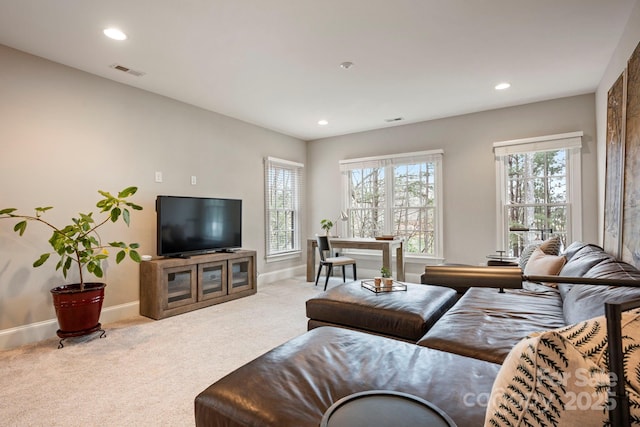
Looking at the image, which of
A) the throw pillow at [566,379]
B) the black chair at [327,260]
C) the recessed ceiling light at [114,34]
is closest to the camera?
the throw pillow at [566,379]

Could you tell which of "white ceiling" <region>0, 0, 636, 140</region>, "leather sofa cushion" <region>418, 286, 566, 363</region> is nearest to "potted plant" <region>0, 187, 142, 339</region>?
"white ceiling" <region>0, 0, 636, 140</region>

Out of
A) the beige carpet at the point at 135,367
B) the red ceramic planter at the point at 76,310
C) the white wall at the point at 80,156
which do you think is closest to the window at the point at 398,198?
the white wall at the point at 80,156

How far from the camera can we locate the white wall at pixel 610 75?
2.36 m

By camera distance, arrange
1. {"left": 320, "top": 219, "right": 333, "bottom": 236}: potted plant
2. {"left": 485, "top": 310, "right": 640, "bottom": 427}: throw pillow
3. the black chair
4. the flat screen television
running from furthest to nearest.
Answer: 1. {"left": 320, "top": 219, "right": 333, "bottom": 236}: potted plant
2. the black chair
3. the flat screen television
4. {"left": 485, "top": 310, "right": 640, "bottom": 427}: throw pillow

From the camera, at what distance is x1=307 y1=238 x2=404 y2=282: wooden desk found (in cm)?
482

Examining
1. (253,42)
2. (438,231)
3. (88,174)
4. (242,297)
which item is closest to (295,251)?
(242,297)

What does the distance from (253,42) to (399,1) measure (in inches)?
49.0

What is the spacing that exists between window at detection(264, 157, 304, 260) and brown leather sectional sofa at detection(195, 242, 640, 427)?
3942 mm

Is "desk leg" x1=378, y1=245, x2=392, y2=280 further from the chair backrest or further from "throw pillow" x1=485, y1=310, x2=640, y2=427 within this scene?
"throw pillow" x1=485, y1=310, x2=640, y2=427

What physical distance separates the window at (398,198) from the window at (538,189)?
0.90 metres

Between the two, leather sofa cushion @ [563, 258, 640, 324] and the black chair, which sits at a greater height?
leather sofa cushion @ [563, 258, 640, 324]

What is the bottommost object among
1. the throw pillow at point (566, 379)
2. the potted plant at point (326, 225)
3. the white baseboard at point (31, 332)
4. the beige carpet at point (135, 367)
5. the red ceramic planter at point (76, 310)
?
the beige carpet at point (135, 367)

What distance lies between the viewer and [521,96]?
4.12 meters

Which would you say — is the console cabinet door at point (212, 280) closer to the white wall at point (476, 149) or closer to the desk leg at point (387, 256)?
the desk leg at point (387, 256)
